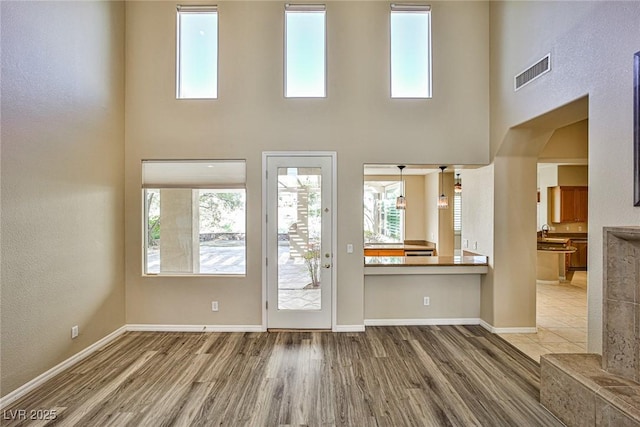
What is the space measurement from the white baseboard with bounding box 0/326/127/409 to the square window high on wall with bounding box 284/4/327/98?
154 inches

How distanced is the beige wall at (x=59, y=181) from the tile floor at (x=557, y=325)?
506 centimetres

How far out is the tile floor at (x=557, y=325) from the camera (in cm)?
382

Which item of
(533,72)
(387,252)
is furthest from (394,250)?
(533,72)

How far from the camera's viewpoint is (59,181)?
129 inches

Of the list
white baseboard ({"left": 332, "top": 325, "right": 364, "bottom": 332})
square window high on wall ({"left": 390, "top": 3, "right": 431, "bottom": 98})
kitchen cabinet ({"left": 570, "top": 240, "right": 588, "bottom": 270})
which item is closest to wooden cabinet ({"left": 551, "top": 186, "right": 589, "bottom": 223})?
kitchen cabinet ({"left": 570, "top": 240, "right": 588, "bottom": 270})

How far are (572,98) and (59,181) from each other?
504 centimetres

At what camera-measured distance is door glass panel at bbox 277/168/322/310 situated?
4398 mm

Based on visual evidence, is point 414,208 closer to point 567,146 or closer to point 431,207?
point 431,207

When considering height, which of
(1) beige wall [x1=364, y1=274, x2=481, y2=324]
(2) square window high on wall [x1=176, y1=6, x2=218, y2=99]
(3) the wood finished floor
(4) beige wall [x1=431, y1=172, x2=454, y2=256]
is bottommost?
(3) the wood finished floor

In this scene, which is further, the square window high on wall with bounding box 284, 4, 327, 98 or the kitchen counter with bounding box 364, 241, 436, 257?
the kitchen counter with bounding box 364, 241, 436, 257

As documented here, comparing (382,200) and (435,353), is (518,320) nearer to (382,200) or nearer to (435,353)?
(435,353)

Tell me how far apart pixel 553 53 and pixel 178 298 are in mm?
5241

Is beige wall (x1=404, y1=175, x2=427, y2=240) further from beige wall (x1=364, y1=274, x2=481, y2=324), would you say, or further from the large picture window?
beige wall (x1=364, y1=274, x2=481, y2=324)


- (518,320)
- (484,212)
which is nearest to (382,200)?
(484,212)
